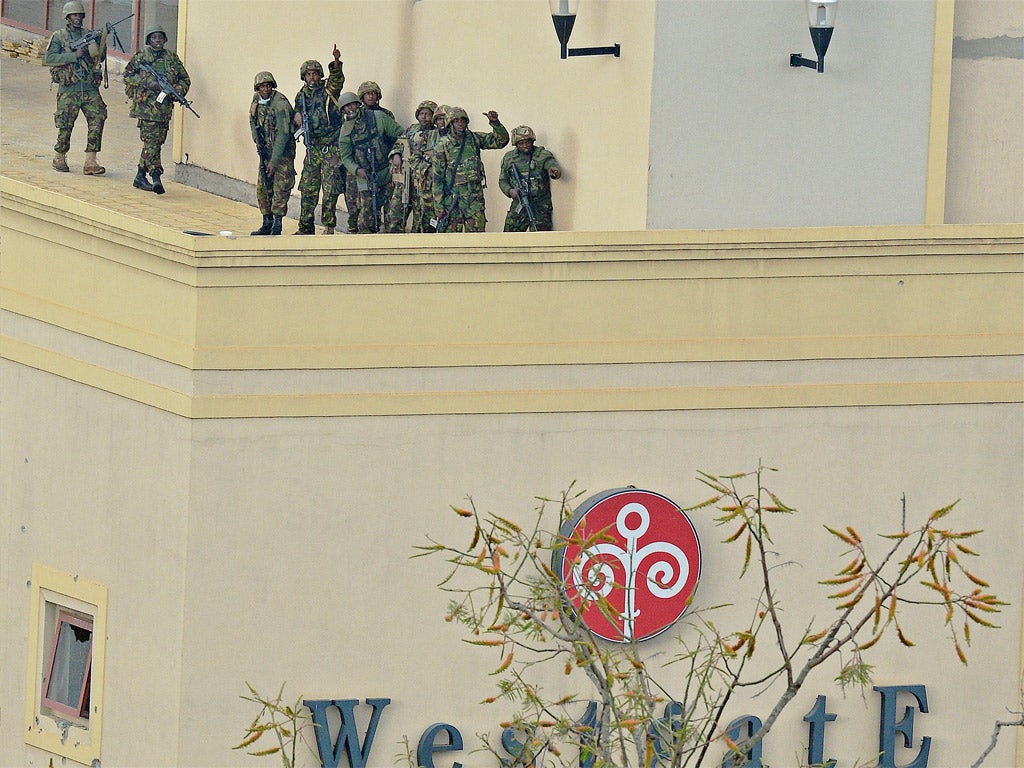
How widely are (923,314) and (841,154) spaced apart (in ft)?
5.17

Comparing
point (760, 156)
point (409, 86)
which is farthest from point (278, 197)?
point (760, 156)

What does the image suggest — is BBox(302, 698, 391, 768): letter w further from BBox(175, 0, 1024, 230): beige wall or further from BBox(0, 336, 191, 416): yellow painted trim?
BBox(175, 0, 1024, 230): beige wall

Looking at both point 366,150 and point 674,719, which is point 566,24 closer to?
point 366,150

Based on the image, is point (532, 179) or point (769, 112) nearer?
point (769, 112)

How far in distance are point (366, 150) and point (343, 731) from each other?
201 inches

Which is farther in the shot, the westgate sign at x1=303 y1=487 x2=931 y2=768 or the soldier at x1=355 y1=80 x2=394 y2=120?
the soldier at x1=355 y1=80 x2=394 y2=120

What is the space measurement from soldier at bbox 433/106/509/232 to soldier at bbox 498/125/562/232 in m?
0.21

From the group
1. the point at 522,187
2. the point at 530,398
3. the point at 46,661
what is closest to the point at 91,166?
Result: the point at 522,187

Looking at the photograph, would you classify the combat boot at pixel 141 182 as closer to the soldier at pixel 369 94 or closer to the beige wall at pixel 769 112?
the soldier at pixel 369 94

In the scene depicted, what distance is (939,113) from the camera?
1516 centimetres

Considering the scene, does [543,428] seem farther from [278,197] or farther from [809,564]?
[278,197]

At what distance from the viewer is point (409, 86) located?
1700 cm

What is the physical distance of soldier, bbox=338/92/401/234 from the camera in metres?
16.0

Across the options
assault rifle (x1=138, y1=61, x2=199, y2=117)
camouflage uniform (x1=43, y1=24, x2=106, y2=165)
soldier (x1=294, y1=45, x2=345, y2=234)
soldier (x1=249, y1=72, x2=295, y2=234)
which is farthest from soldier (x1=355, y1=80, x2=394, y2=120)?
camouflage uniform (x1=43, y1=24, x2=106, y2=165)
